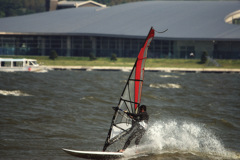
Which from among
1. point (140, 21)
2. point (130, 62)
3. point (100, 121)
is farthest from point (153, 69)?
point (100, 121)

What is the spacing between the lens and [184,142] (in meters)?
19.8

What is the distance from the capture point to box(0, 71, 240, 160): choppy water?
1825cm

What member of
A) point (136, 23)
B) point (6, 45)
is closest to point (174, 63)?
point (136, 23)

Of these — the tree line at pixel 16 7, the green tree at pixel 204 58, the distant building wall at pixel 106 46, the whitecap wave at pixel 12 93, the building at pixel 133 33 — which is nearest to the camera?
the whitecap wave at pixel 12 93

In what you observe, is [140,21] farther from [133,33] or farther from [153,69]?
[153,69]

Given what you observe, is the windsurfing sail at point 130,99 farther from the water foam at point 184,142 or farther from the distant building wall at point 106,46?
the distant building wall at point 106,46

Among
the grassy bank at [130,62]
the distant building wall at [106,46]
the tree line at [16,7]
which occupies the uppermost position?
the tree line at [16,7]

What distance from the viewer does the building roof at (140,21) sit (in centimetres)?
8288

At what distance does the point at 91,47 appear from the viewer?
88.2 meters

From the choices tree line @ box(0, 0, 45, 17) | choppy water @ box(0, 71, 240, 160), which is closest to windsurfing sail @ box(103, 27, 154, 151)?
choppy water @ box(0, 71, 240, 160)

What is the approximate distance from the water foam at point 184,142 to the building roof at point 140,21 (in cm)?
5916

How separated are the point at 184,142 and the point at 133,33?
212ft

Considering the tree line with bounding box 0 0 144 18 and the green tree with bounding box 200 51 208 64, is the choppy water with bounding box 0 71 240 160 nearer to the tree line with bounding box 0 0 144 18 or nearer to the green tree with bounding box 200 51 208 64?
the green tree with bounding box 200 51 208 64

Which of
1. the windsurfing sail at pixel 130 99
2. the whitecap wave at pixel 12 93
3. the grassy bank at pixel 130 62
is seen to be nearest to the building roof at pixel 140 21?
the grassy bank at pixel 130 62
